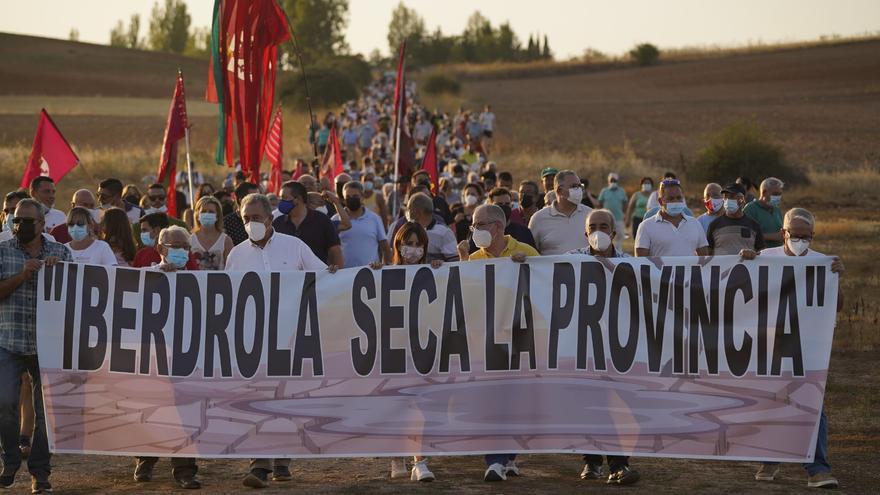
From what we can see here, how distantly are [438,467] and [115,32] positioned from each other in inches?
7724

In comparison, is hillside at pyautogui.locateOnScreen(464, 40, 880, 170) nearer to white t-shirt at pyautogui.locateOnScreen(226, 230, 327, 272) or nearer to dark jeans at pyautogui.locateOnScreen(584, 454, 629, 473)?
white t-shirt at pyautogui.locateOnScreen(226, 230, 327, 272)

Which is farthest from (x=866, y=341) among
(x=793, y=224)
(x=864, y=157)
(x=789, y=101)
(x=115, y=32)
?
(x=115, y=32)

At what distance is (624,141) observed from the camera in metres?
56.4

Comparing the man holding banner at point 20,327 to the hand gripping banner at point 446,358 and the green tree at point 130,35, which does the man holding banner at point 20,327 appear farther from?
the green tree at point 130,35

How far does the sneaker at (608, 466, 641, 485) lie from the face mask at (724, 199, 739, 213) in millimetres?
3286

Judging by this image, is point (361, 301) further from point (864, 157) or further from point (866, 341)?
point (864, 157)

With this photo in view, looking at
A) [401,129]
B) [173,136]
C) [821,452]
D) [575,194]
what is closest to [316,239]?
[575,194]

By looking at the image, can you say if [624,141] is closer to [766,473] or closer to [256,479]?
[766,473]

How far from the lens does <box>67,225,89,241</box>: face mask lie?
9.76 m

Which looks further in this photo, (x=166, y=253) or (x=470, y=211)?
(x=470, y=211)

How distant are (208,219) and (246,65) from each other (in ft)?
13.5

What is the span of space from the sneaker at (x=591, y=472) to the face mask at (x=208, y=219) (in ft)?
11.0

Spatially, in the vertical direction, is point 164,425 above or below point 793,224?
below

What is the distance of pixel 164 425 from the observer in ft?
29.4
